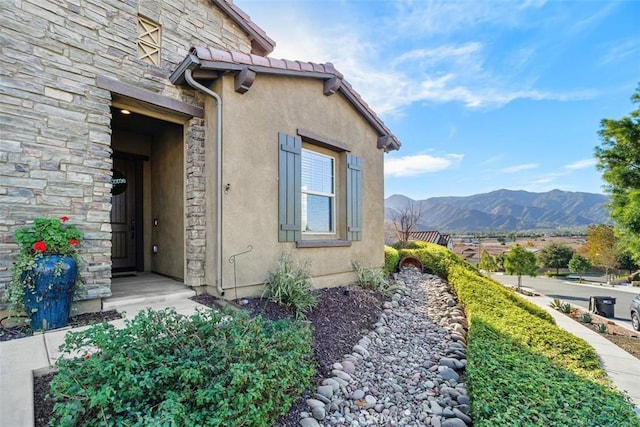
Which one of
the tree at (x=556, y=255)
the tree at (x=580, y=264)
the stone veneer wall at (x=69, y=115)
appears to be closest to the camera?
the stone veneer wall at (x=69, y=115)

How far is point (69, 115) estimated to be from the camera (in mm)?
3811

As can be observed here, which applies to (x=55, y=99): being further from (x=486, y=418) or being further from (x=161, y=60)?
(x=486, y=418)

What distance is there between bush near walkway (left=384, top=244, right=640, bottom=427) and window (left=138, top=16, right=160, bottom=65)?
19.8ft

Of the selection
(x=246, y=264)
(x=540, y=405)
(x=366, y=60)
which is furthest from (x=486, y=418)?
(x=366, y=60)

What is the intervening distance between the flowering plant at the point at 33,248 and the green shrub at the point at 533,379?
176 inches

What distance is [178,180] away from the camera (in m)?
5.38

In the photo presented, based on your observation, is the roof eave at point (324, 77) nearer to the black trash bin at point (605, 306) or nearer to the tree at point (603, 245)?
the black trash bin at point (605, 306)

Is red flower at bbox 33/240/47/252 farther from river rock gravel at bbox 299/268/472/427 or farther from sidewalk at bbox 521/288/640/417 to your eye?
sidewalk at bbox 521/288/640/417

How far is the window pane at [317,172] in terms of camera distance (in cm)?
611

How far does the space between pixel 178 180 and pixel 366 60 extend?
20.3ft

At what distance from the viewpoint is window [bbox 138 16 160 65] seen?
4.58 meters

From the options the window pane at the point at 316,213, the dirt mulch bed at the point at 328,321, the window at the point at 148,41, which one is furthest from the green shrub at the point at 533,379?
the window at the point at 148,41

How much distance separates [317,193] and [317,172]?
18.3 inches

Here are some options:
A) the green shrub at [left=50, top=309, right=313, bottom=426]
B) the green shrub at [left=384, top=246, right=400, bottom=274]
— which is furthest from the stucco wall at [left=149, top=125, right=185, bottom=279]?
the green shrub at [left=384, top=246, right=400, bottom=274]
